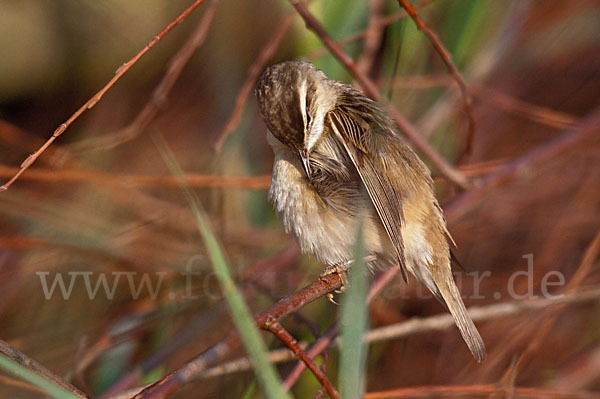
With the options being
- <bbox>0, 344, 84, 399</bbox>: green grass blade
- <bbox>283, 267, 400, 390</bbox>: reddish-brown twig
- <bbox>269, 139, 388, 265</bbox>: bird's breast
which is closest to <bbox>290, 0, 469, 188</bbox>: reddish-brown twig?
<bbox>269, 139, 388, 265</bbox>: bird's breast

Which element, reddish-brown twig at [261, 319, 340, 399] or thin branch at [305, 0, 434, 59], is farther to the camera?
thin branch at [305, 0, 434, 59]

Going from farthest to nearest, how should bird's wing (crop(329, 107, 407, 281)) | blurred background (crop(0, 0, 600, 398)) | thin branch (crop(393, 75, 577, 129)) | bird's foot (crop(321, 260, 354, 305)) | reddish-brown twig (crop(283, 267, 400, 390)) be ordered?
thin branch (crop(393, 75, 577, 129))
blurred background (crop(0, 0, 600, 398))
bird's foot (crop(321, 260, 354, 305))
bird's wing (crop(329, 107, 407, 281))
reddish-brown twig (crop(283, 267, 400, 390))

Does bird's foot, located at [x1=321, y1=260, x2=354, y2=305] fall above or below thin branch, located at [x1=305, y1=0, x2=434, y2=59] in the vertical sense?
below

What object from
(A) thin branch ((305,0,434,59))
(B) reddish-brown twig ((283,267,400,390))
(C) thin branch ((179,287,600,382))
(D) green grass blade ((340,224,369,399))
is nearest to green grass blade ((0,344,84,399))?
(D) green grass blade ((340,224,369,399))

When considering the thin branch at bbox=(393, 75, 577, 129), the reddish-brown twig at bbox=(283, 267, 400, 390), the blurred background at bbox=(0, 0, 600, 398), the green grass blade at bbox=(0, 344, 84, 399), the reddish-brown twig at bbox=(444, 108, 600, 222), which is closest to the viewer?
the green grass blade at bbox=(0, 344, 84, 399)

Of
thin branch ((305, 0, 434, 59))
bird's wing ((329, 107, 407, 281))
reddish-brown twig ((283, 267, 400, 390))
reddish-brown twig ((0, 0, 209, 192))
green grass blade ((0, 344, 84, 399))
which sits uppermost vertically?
thin branch ((305, 0, 434, 59))

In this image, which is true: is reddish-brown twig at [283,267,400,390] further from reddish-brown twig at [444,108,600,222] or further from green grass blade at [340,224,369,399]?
green grass blade at [340,224,369,399]

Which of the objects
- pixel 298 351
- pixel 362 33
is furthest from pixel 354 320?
pixel 362 33

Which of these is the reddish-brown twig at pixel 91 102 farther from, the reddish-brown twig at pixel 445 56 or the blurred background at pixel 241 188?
the reddish-brown twig at pixel 445 56
